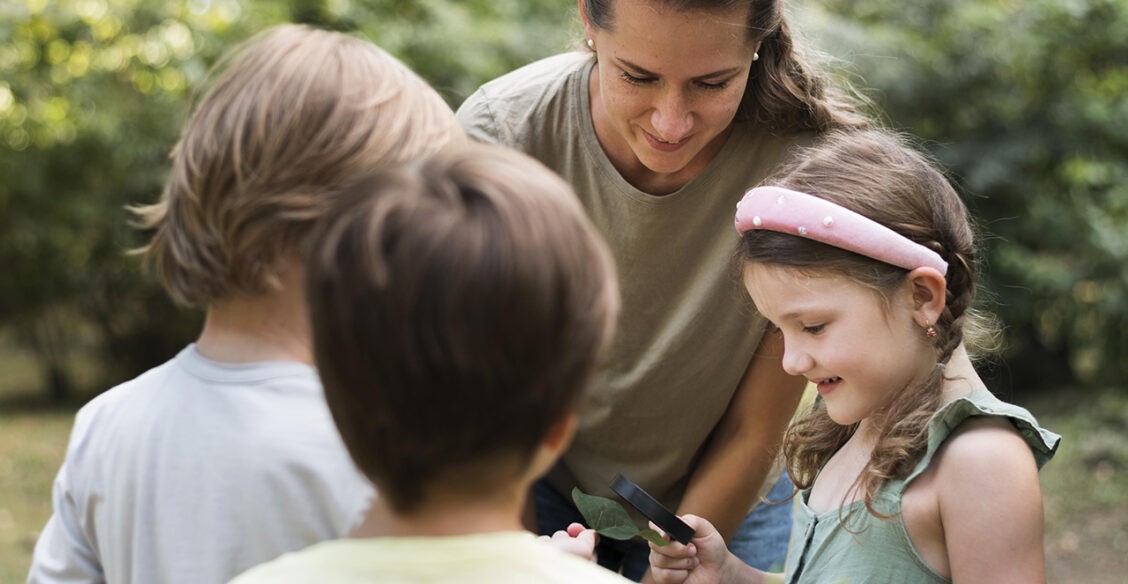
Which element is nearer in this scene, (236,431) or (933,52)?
(236,431)

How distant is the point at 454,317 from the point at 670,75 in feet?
4.27

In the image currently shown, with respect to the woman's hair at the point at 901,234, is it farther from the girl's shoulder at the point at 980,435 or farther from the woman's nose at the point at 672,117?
the woman's nose at the point at 672,117

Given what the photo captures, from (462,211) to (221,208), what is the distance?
63cm

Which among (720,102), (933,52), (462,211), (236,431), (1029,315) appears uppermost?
(462,211)

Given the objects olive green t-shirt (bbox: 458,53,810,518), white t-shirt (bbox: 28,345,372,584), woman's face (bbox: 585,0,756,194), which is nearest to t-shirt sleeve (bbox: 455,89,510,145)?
olive green t-shirt (bbox: 458,53,810,518)

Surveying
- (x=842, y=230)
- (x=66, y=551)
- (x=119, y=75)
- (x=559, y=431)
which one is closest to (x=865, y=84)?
(x=119, y=75)

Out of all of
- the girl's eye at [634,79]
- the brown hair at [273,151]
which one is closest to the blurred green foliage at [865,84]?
the girl's eye at [634,79]

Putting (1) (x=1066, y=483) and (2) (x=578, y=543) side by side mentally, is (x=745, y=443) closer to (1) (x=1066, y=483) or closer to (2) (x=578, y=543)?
(2) (x=578, y=543)

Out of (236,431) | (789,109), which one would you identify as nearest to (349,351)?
(236,431)

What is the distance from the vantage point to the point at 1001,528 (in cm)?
212

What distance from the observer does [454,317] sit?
137 cm

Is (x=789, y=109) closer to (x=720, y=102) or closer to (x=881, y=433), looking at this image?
(x=720, y=102)

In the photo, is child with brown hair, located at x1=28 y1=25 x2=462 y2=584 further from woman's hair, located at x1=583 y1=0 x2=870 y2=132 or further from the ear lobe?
woman's hair, located at x1=583 y1=0 x2=870 y2=132

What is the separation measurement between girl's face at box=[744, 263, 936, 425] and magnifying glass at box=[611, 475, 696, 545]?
0.35 metres
